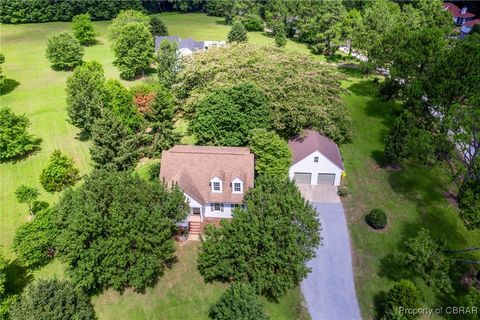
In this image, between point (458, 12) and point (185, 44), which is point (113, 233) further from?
point (458, 12)

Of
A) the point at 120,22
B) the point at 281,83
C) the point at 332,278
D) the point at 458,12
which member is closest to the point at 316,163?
the point at 281,83

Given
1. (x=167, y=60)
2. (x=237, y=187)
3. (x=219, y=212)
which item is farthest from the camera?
(x=167, y=60)

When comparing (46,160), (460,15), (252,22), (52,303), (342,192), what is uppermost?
(460,15)

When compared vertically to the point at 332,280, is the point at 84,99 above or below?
above

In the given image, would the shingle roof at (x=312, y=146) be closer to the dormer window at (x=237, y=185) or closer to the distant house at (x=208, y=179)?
the distant house at (x=208, y=179)

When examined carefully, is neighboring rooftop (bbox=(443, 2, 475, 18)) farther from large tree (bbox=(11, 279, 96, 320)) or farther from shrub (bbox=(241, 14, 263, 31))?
large tree (bbox=(11, 279, 96, 320))

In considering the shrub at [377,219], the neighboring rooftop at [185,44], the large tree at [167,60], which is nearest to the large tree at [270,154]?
the shrub at [377,219]

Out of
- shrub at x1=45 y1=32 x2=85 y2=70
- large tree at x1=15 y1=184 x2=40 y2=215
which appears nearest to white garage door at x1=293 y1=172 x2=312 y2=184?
large tree at x1=15 y1=184 x2=40 y2=215
